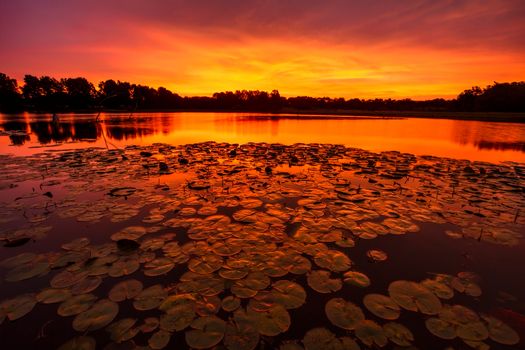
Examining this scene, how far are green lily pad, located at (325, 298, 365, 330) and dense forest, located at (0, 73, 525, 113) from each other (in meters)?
67.5

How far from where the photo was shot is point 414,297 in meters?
3.43

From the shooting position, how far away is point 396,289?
142 inches

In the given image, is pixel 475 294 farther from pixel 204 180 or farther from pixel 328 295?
pixel 204 180

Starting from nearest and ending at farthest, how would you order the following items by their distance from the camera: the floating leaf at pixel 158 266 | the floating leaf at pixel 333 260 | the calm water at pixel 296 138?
the floating leaf at pixel 158 266 → the floating leaf at pixel 333 260 → the calm water at pixel 296 138

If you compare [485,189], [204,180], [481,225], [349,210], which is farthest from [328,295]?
[485,189]

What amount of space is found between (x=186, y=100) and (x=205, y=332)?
134 m

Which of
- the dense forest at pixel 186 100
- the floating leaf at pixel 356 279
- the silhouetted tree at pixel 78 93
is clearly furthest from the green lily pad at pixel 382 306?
the silhouetted tree at pixel 78 93

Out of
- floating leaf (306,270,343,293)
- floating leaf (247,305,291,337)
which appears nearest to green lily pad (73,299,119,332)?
floating leaf (247,305,291,337)

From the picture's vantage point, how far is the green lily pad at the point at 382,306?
3.13m

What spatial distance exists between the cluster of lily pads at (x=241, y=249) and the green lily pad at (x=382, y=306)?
0.02 meters

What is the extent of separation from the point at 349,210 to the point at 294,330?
4057mm

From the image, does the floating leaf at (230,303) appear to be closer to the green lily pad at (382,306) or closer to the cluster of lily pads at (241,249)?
the cluster of lily pads at (241,249)

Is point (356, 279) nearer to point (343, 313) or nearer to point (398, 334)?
point (343, 313)

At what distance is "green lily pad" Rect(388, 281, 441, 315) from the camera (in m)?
3.26
